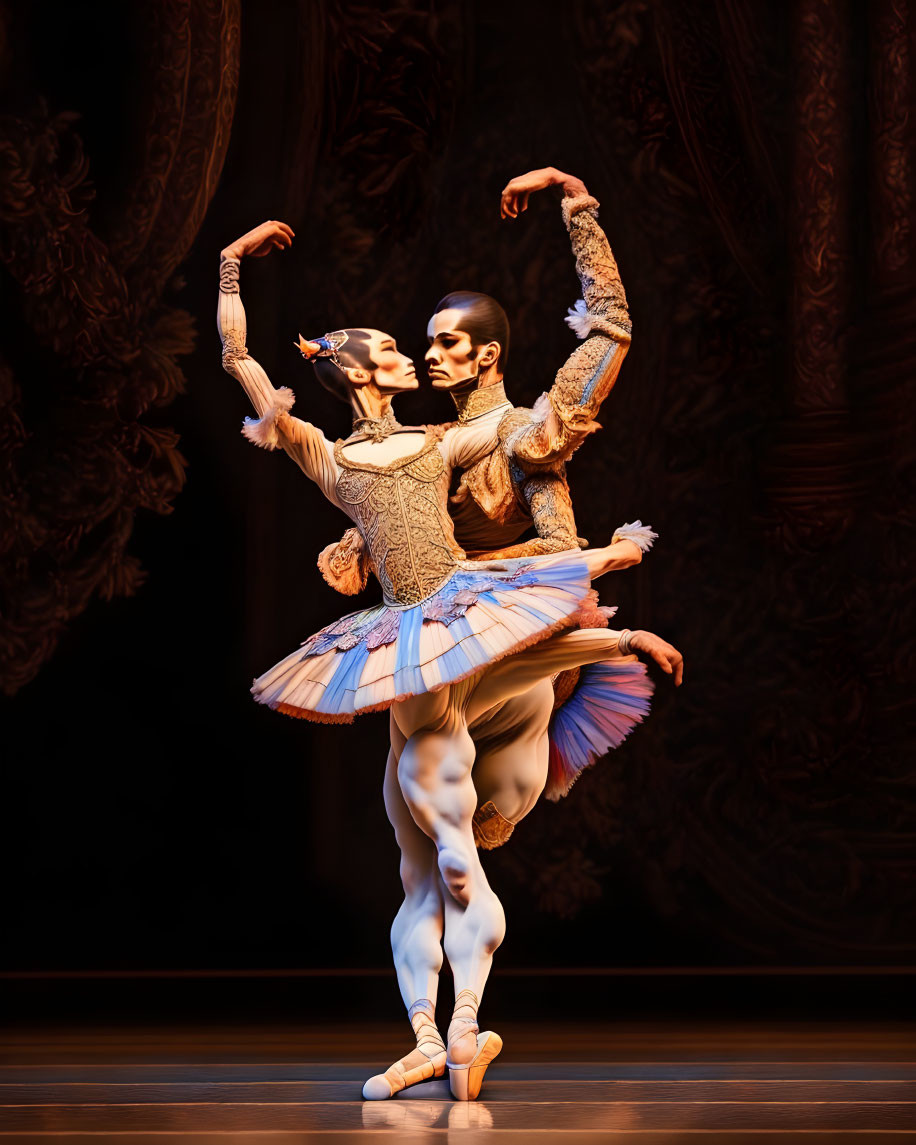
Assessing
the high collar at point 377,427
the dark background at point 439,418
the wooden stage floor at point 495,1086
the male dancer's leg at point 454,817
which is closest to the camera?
the wooden stage floor at point 495,1086

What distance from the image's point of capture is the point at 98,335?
203 inches

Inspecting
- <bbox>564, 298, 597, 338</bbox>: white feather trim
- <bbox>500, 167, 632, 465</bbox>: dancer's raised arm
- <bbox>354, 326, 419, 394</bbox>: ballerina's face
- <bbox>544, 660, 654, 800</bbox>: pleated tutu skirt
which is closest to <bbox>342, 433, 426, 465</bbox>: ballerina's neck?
<bbox>354, 326, 419, 394</bbox>: ballerina's face

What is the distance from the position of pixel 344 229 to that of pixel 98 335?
811mm

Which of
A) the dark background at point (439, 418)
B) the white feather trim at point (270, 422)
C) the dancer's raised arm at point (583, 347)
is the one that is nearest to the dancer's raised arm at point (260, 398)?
the white feather trim at point (270, 422)

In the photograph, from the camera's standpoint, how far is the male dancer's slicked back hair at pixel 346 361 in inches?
150

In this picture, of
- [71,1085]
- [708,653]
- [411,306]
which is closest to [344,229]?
[411,306]

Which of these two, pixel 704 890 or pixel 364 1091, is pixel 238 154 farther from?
pixel 364 1091

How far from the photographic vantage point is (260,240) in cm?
385

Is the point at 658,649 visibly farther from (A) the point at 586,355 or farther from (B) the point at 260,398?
(B) the point at 260,398

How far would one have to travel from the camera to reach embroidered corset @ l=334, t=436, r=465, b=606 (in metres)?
3.65

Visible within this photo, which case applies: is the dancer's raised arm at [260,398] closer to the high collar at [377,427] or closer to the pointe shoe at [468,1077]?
the high collar at [377,427]

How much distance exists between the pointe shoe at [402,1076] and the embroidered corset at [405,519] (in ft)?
3.08

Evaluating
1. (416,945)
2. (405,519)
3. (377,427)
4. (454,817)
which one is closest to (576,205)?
(377,427)

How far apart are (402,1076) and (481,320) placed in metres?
1.63
